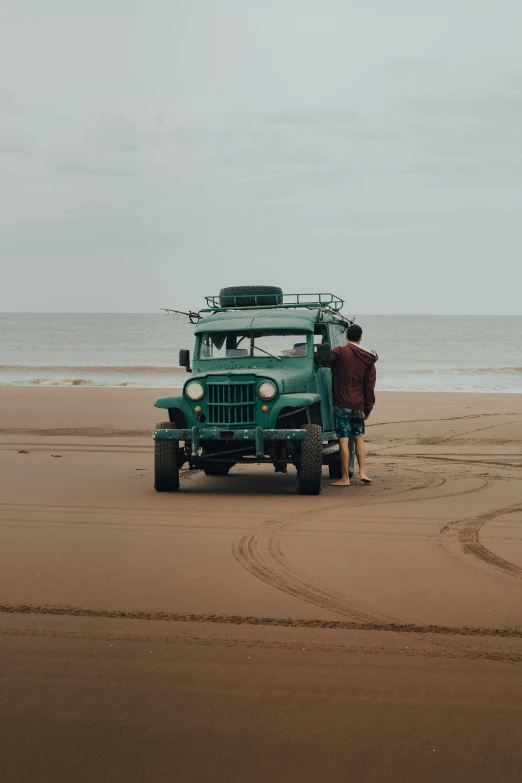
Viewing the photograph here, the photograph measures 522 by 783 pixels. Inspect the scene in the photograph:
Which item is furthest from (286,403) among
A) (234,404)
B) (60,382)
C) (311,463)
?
(60,382)

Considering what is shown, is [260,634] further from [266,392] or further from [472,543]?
[266,392]

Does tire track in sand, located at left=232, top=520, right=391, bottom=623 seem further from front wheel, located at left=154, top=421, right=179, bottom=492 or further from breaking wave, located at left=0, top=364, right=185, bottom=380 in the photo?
breaking wave, located at left=0, top=364, right=185, bottom=380

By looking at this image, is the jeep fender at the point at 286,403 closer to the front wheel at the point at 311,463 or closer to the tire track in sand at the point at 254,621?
the front wheel at the point at 311,463

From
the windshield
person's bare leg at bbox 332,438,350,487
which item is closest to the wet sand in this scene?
person's bare leg at bbox 332,438,350,487

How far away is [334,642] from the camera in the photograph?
174 inches

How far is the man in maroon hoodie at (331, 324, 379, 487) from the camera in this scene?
10008 millimetres

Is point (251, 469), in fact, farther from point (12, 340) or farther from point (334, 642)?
point (12, 340)

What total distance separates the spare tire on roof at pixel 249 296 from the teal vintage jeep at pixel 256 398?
0.26 meters

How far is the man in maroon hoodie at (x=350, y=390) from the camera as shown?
1001 centimetres

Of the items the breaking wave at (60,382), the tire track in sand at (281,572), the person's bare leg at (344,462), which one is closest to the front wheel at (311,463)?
the person's bare leg at (344,462)

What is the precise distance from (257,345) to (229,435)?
1.47 metres

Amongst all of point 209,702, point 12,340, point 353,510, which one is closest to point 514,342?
point 12,340

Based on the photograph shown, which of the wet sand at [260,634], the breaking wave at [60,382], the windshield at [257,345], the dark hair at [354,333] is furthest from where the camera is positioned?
the breaking wave at [60,382]

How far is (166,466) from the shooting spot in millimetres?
9297
